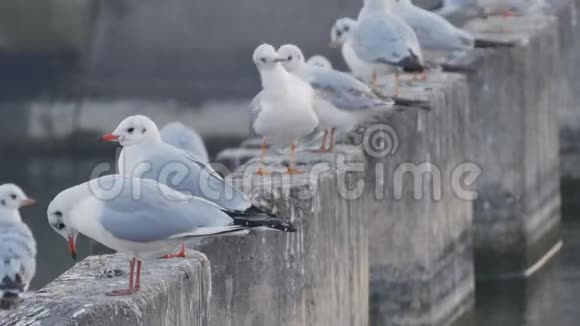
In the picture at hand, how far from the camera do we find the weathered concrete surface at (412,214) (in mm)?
8781

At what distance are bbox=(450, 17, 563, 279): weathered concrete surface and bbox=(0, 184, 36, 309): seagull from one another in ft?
11.1

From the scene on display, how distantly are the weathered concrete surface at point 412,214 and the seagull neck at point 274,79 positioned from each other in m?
1.08

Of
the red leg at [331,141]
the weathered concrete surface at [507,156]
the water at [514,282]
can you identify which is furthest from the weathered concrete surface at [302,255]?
the weathered concrete surface at [507,156]

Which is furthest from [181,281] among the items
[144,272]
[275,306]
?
[275,306]

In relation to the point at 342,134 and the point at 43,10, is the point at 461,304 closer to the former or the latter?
the point at 342,134

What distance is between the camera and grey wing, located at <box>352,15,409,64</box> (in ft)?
30.2

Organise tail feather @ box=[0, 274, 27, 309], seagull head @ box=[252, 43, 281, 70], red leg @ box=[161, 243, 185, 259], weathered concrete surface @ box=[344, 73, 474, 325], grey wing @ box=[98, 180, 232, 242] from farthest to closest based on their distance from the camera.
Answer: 1. weathered concrete surface @ box=[344, 73, 474, 325]
2. tail feather @ box=[0, 274, 27, 309]
3. seagull head @ box=[252, 43, 281, 70]
4. red leg @ box=[161, 243, 185, 259]
5. grey wing @ box=[98, 180, 232, 242]

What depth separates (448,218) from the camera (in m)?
9.59

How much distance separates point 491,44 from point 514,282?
167cm

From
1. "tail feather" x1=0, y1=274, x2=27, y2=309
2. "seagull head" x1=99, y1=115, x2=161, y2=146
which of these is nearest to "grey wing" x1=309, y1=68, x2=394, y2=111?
"tail feather" x1=0, y1=274, x2=27, y2=309

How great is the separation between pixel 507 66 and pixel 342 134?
109 inches

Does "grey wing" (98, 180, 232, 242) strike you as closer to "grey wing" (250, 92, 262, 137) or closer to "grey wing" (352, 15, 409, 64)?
"grey wing" (250, 92, 262, 137)

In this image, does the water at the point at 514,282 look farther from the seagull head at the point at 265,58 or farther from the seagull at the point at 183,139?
the seagull head at the point at 265,58

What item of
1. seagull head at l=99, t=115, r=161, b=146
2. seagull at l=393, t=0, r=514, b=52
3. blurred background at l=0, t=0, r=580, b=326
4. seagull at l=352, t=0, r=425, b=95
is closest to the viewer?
seagull head at l=99, t=115, r=161, b=146
